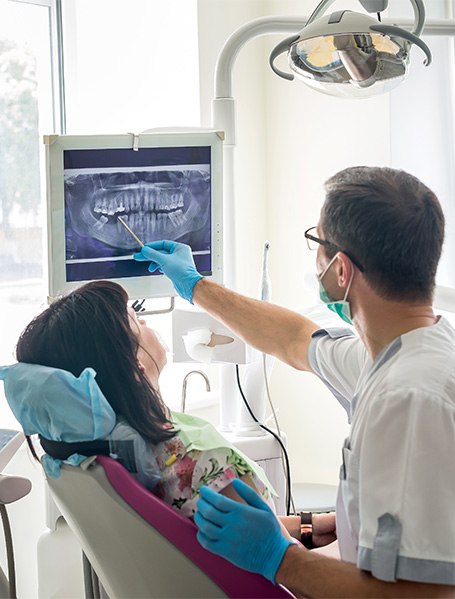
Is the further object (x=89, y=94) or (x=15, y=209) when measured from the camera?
(x=89, y=94)

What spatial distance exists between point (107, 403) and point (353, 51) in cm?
88

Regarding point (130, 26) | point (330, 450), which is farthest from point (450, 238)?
point (130, 26)

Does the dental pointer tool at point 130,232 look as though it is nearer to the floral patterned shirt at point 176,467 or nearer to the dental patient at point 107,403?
the dental patient at point 107,403

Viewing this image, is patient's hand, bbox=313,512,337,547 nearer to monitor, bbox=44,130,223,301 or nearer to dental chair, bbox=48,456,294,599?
dental chair, bbox=48,456,294,599

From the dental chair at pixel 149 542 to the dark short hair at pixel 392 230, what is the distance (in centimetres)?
55

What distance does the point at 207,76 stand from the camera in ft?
10.1

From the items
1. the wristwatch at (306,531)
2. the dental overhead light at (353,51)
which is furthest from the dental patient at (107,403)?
the dental overhead light at (353,51)

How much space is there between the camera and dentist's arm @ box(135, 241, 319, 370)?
6.84 ft

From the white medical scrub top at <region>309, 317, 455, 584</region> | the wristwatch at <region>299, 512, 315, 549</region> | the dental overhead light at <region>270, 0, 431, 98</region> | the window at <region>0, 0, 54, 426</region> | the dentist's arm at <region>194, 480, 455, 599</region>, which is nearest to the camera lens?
the white medical scrub top at <region>309, 317, 455, 584</region>

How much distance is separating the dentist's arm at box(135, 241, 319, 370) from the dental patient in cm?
41

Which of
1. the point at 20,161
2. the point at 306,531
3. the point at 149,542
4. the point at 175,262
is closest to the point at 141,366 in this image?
the point at 149,542

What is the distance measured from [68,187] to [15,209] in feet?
3.12

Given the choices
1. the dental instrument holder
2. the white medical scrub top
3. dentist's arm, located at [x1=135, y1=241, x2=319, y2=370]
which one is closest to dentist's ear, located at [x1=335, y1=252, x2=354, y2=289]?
the white medical scrub top

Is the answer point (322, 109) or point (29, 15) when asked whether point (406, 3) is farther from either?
point (29, 15)
